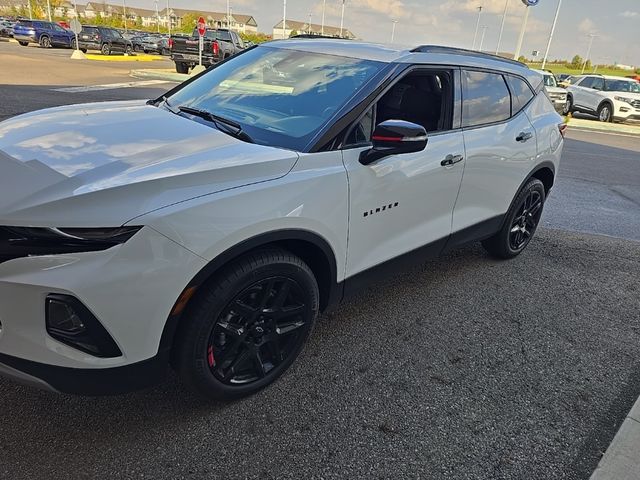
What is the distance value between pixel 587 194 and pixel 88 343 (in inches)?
299

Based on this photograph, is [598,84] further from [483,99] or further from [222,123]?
[222,123]

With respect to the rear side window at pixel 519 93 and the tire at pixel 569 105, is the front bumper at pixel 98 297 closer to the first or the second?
the rear side window at pixel 519 93

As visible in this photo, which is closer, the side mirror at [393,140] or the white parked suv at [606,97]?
the side mirror at [393,140]

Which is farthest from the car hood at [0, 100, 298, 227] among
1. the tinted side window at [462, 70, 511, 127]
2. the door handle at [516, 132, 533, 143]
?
the door handle at [516, 132, 533, 143]

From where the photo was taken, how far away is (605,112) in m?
19.3

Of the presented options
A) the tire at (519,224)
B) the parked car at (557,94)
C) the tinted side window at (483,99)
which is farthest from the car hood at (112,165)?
the parked car at (557,94)

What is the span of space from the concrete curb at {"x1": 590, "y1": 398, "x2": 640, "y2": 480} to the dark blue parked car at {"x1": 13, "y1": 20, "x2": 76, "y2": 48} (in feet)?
123

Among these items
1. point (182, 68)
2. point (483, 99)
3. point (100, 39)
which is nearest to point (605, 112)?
point (182, 68)

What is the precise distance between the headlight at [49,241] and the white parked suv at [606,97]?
21365 millimetres

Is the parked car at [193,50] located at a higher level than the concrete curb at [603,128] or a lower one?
higher

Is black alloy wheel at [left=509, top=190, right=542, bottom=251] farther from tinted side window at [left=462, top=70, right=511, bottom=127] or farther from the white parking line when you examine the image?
the white parking line

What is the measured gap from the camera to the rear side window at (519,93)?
4.02 meters

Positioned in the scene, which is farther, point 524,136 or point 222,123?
point 524,136

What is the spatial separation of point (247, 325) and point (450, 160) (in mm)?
1762
